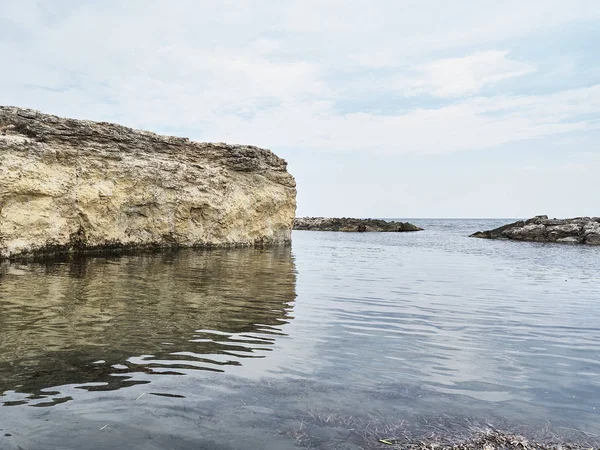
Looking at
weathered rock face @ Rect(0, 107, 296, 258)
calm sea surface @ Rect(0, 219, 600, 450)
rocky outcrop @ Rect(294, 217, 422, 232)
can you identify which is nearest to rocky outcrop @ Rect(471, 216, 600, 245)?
rocky outcrop @ Rect(294, 217, 422, 232)

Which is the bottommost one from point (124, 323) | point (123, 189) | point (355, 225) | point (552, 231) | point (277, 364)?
point (277, 364)

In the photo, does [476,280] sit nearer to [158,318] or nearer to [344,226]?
[158,318]

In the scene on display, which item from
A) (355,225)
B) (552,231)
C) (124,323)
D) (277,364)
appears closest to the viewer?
(277,364)

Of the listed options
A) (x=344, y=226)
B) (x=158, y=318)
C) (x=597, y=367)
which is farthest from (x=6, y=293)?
(x=344, y=226)

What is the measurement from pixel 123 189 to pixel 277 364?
2053 cm

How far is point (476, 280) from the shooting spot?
56.2ft

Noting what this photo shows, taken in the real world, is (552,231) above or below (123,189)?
below

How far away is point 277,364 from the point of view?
6.50 meters

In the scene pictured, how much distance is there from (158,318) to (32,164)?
580 inches

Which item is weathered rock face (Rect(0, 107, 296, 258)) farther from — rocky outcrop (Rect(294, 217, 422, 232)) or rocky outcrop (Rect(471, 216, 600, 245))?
rocky outcrop (Rect(294, 217, 422, 232))

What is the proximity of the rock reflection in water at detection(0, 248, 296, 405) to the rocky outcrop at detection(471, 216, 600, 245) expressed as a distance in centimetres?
4533

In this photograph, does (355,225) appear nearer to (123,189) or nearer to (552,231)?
(552,231)

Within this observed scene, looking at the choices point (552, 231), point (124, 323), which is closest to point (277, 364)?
point (124, 323)

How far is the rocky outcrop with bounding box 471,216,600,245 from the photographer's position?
49531 mm
